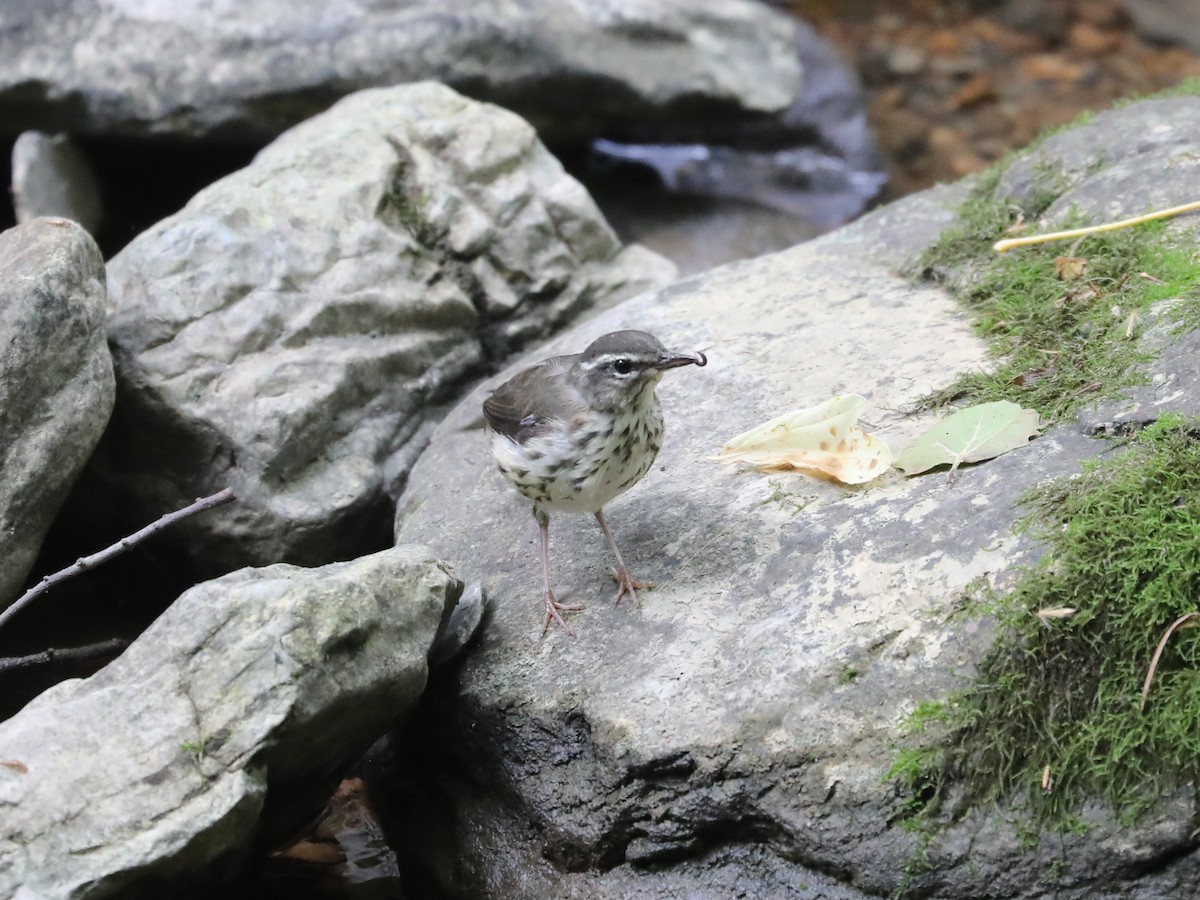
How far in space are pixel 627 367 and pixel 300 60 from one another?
4913 mm

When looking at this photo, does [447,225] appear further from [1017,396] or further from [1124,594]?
[1124,594]

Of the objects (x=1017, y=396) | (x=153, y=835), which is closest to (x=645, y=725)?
(x=153, y=835)

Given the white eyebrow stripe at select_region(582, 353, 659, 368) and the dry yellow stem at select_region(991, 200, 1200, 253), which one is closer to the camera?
the white eyebrow stripe at select_region(582, 353, 659, 368)

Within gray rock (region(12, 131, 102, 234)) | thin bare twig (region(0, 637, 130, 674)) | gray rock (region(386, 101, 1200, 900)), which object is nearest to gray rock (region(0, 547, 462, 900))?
gray rock (region(386, 101, 1200, 900))

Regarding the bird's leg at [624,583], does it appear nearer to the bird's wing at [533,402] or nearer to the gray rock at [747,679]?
the gray rock at [747,679]

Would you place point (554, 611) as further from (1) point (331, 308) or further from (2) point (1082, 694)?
(1) point (331, 308)

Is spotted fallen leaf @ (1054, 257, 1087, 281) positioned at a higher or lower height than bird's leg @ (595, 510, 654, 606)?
higher

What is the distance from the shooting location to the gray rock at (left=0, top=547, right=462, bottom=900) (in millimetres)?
3225

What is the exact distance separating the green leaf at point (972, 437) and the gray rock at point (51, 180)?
18.7ft

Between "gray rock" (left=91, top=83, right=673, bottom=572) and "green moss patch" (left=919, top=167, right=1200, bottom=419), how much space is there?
6.84ft

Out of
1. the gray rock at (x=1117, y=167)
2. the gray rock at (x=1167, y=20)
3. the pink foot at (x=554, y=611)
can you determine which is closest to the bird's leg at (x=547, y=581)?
the pink foot at (x=554, y=611)

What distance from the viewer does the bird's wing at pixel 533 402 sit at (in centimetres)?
430

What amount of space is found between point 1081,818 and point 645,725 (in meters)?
1.27

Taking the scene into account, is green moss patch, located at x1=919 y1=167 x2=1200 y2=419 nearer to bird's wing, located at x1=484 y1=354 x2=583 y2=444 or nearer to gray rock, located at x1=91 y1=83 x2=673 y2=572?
bird's wing, located at x1=484 y1=354 x2=583 y2=444
